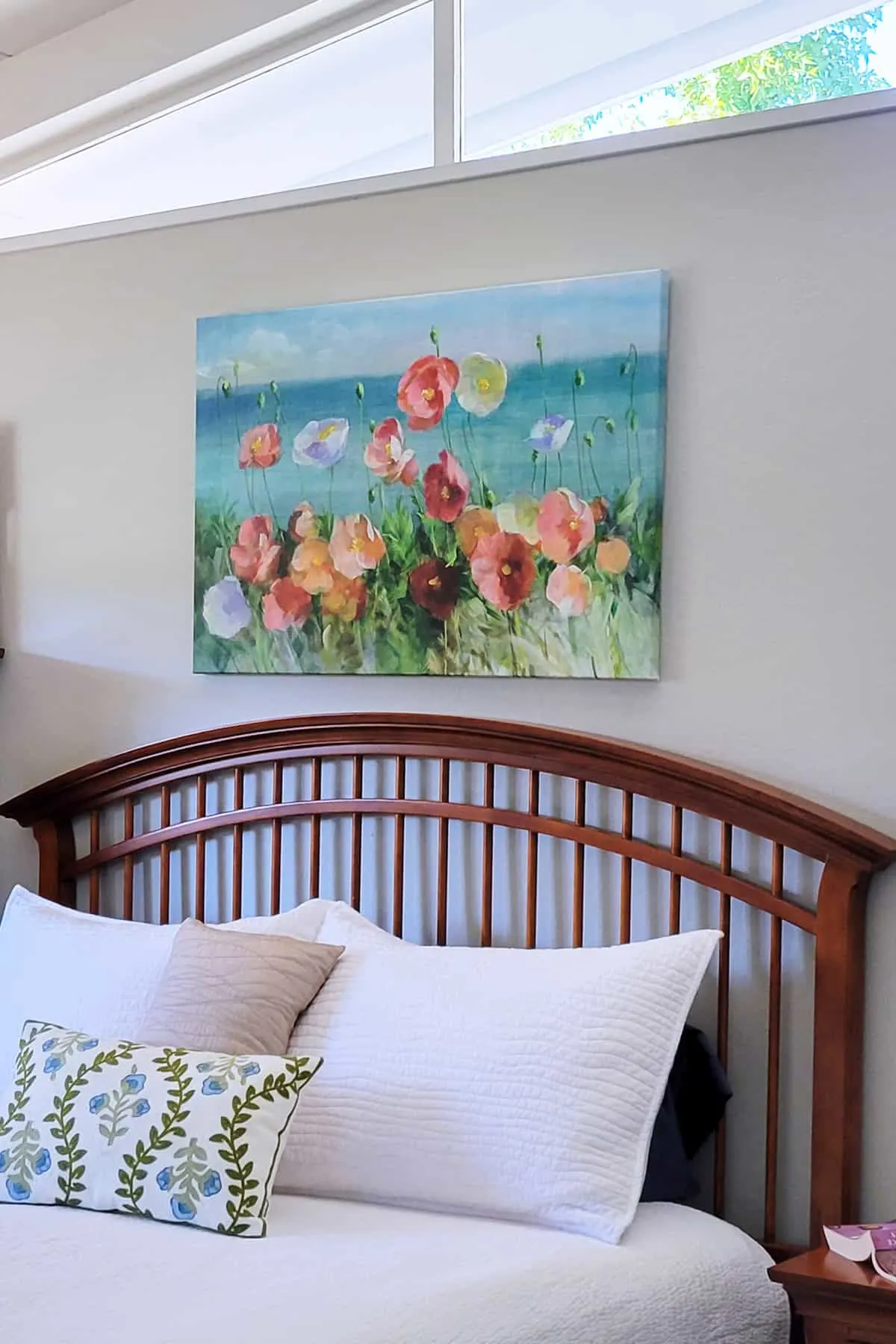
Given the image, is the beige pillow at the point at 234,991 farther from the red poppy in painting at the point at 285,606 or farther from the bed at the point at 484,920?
the red poppy in painting at the point at 285,606

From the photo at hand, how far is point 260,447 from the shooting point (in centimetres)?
290

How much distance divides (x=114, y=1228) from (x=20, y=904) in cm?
94

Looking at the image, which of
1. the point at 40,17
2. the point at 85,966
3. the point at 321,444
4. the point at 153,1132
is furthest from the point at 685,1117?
the point at 40,17

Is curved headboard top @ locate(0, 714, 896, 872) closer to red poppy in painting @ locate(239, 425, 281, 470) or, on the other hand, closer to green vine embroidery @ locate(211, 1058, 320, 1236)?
red poppy in painting @ locate(239, 425, 281, 470)

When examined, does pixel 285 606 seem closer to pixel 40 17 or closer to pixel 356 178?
pixel 356 178

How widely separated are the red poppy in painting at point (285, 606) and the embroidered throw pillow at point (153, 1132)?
889 mm

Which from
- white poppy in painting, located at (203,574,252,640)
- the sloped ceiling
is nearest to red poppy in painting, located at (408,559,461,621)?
white poppy in painting, located at (203,574,252,640)

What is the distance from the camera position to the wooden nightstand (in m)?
1.88

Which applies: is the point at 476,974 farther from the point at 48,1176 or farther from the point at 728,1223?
the point at 48,1176

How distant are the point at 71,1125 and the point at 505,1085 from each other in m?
0.61

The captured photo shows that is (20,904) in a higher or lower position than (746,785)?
lower

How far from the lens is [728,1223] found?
7.64 feet

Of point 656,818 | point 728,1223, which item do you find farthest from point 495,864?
point 728,1223

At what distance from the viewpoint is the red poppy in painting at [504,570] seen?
2627 millimetres
